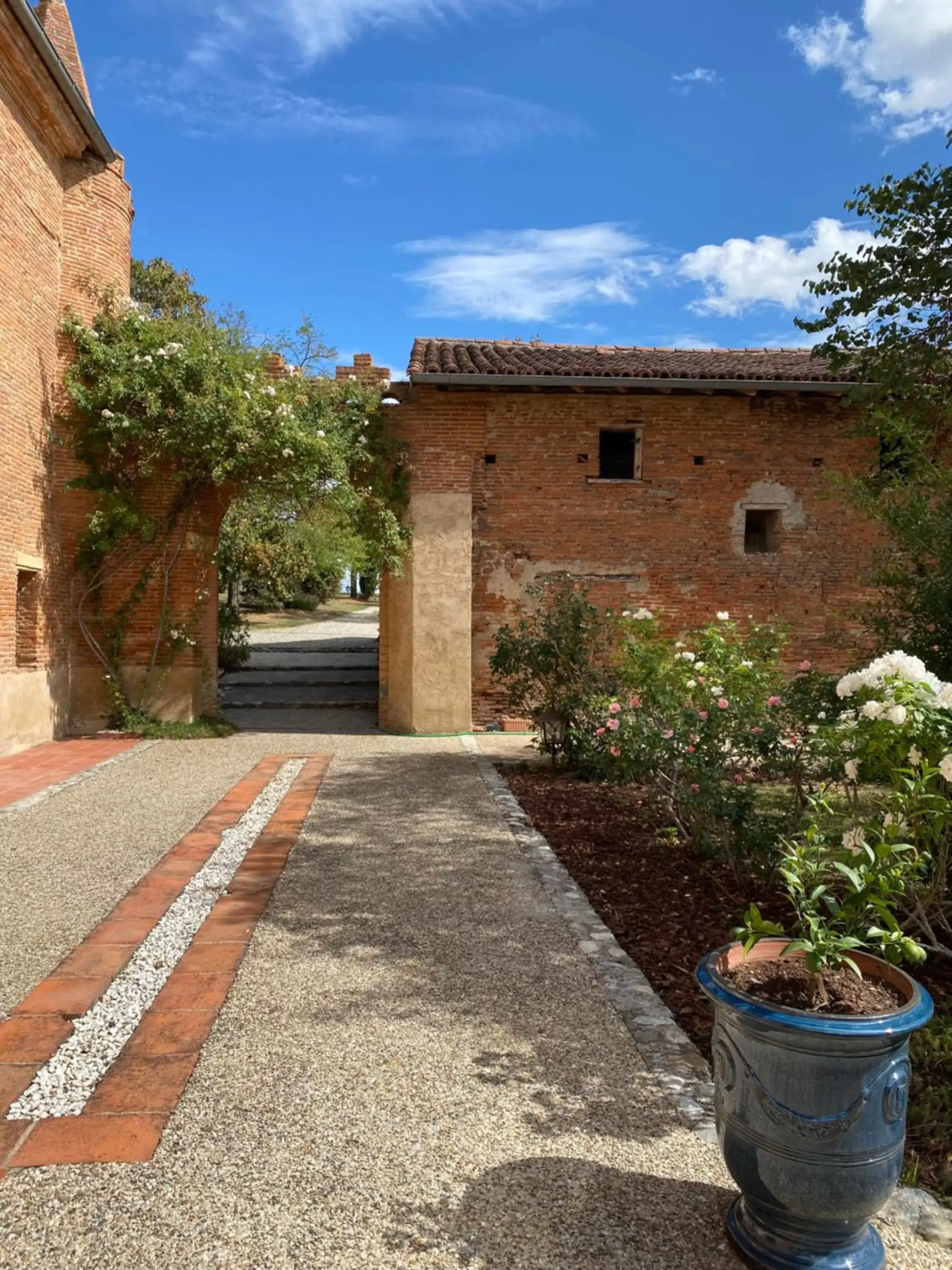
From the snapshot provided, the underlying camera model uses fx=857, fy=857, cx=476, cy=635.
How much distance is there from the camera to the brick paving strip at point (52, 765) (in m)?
7.16

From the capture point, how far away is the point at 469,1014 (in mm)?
3277

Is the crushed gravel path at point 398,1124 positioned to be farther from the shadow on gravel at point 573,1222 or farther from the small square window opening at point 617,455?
the small square window opening at point 617,455

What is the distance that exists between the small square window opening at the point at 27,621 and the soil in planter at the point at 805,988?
9.17m

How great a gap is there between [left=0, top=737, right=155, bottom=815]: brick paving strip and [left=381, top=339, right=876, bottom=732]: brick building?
3.55m

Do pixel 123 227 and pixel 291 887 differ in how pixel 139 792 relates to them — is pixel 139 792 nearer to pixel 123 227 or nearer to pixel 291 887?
pixel 291 887

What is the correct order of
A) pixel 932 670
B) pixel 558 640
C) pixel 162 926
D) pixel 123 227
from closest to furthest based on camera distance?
pixel 162 926
pixel 932 670
pixel 558 640
pixel 123 227

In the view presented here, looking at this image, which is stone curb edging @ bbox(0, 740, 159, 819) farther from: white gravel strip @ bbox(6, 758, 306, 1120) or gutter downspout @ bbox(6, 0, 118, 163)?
gutter downspout @ bbox(6, 0, 118, 163)

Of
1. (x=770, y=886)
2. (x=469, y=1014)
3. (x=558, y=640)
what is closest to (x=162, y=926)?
(x=469, y=1014)

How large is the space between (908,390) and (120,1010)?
7.19m

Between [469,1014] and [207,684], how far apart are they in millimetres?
8629

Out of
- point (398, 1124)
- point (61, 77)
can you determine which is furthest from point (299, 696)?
point (398, 1124)

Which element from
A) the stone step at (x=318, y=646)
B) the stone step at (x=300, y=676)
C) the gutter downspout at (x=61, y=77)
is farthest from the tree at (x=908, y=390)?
the stone step at (x=318, y=646)

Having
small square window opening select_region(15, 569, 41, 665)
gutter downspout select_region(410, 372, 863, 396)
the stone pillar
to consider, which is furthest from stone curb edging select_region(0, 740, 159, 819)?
gutter downspout select_region(410, 372, 863, 396)

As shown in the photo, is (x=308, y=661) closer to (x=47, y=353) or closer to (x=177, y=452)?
(x=177, y=452)
